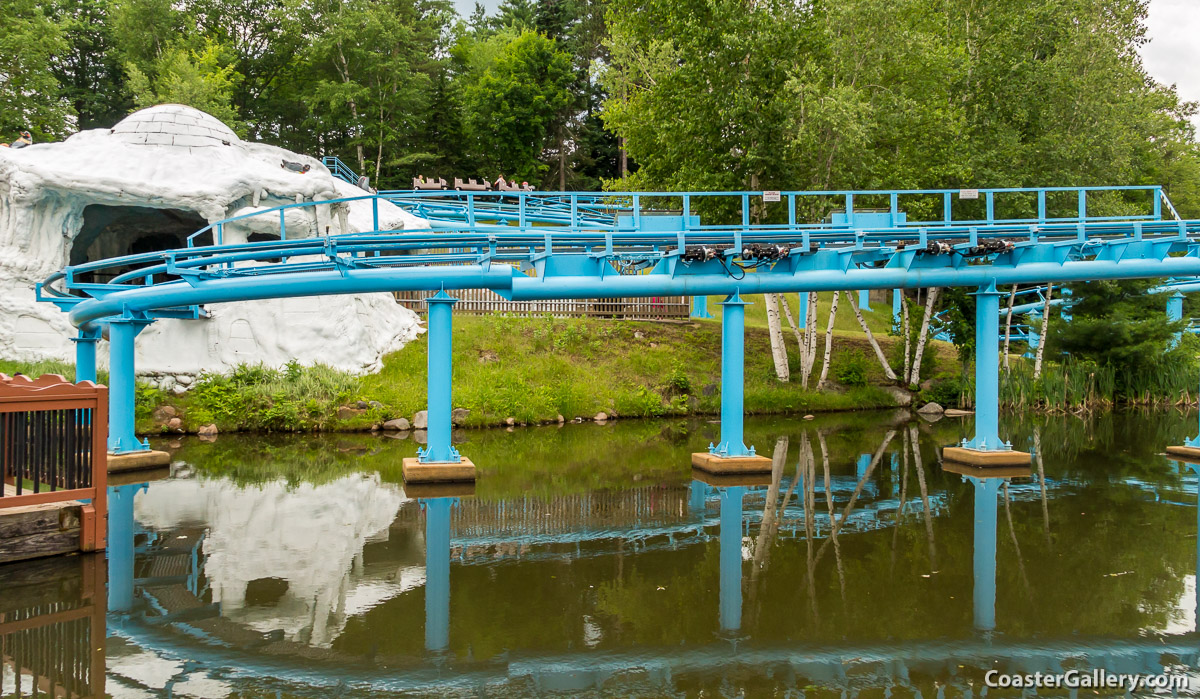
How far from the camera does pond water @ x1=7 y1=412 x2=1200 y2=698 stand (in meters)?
7.00

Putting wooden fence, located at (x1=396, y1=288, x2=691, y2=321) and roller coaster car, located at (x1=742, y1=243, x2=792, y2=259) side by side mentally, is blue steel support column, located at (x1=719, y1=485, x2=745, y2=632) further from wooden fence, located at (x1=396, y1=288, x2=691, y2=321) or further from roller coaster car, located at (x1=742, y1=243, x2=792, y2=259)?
wooden fence, located at (x1=396, y1=288, x2=691, y2=321)

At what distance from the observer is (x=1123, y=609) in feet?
27.7

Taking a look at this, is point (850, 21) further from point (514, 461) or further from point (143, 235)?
point (143, 235)

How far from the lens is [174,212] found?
27.3 metres

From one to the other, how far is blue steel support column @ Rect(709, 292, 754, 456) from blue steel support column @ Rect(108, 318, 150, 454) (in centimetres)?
1150

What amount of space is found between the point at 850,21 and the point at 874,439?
13604 millimetres

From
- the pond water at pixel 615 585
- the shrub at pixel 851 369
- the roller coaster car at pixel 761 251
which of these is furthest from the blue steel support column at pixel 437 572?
the shrub at pixel 851 369

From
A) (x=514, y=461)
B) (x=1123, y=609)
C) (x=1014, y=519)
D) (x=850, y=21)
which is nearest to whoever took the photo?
(x=1123, y=609)

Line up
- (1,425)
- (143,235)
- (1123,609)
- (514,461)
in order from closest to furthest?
(1123,609) → (1,425) → (514,461) → (143,235)

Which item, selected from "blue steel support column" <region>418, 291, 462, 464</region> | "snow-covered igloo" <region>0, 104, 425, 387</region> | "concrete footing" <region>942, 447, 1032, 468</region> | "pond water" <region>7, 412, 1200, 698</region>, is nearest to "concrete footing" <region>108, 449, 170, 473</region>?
"pond water" <region>7, 412, 1200, 698</region>

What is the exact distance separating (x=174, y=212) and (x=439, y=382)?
55.2 ft

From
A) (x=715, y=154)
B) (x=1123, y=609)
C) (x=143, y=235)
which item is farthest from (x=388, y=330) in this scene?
(x=1123, y=609)

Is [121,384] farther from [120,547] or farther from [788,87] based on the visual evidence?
[788,87]

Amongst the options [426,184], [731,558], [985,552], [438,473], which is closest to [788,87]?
[438,473]
